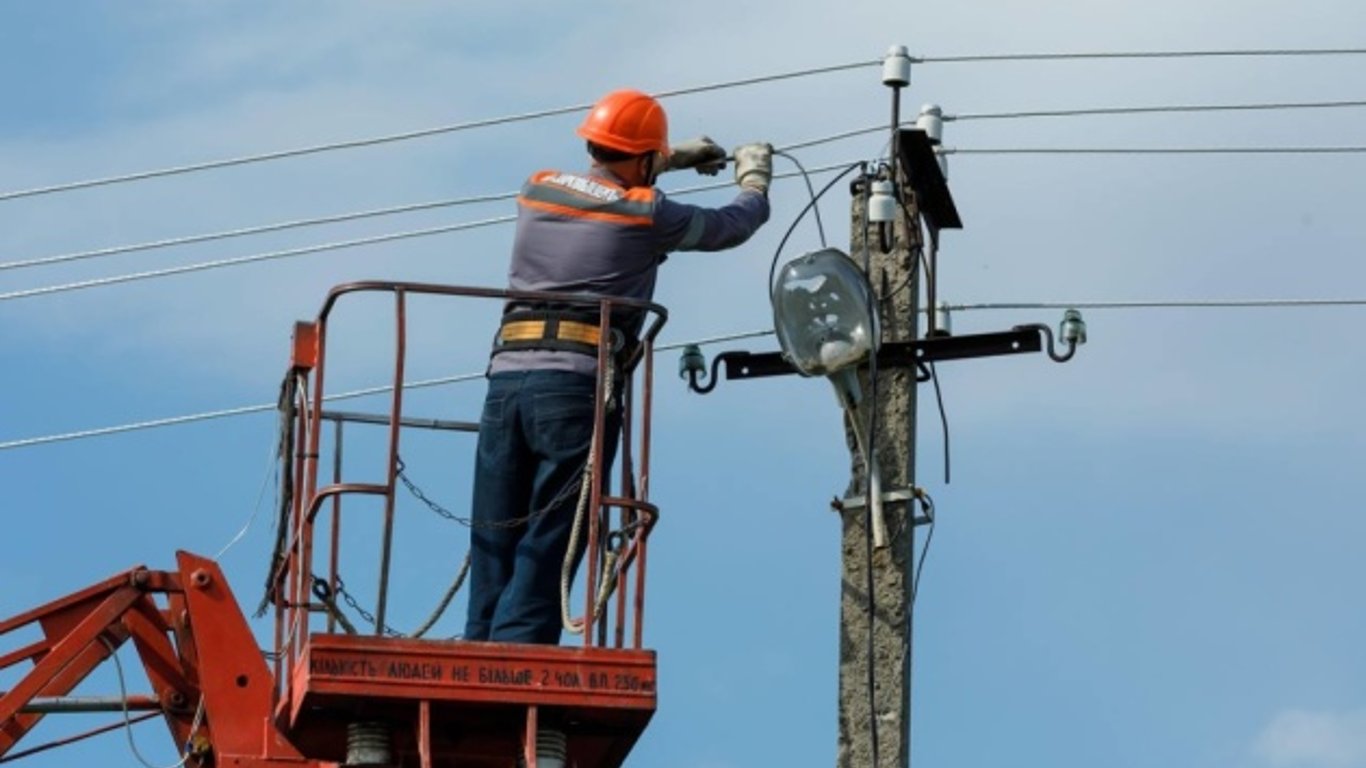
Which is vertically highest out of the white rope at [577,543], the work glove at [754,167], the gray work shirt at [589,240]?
the work glove at [754,167]

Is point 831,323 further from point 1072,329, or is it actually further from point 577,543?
point 577,543

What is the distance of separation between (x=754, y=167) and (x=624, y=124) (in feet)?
2.25

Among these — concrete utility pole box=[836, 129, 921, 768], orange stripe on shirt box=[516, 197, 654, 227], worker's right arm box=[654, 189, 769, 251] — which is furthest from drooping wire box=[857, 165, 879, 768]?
orange stripe on shirt box=[516, 197, 654, 227]

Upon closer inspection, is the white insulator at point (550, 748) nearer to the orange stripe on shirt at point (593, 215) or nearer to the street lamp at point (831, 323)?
the orange stripe on shirt at point (593, 215)

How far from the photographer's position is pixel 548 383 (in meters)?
12.6

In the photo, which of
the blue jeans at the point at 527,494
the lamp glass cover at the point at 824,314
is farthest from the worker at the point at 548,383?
the lamp glass cover at the point at 824,314

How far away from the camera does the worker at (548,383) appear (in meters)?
12.5

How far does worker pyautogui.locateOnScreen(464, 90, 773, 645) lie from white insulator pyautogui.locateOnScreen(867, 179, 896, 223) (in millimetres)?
1580

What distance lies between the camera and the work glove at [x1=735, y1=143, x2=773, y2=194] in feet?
44.1

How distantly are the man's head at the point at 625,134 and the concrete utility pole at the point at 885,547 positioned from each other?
1719 mm

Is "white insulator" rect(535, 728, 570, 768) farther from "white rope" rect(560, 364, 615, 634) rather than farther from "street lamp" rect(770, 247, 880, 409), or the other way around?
"street lamp" rect(770, 247, 880, 409)

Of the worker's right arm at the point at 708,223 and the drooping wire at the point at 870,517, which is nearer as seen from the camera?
the worker's right arm at the point at 708,223

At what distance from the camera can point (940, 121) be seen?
15211 millimetres

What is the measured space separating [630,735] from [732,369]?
2.88 metres
